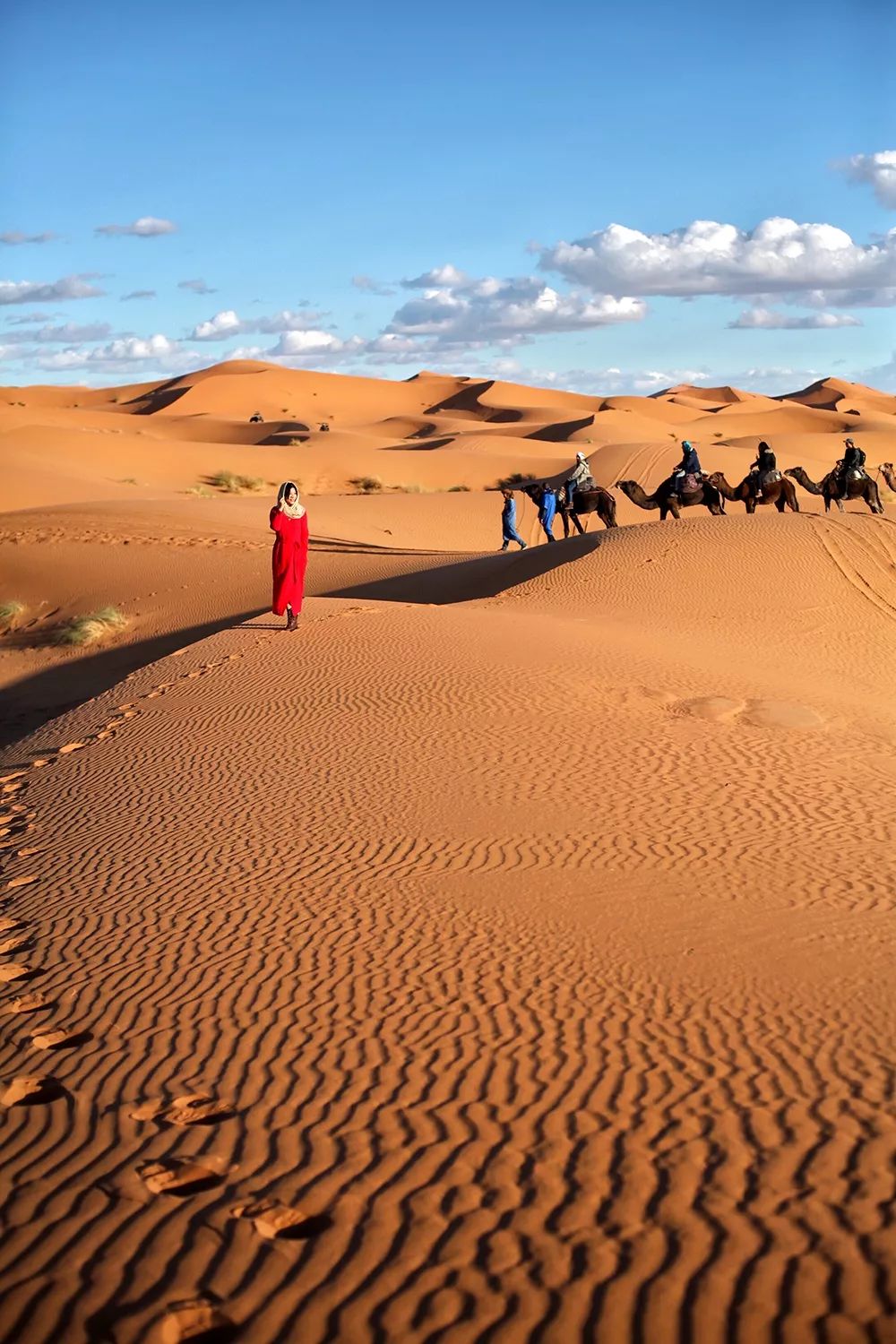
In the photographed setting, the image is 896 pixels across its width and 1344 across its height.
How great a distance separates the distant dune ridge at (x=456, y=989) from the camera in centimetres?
366

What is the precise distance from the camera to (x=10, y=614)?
895 inches

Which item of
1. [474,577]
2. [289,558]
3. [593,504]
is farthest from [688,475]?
[289,558]

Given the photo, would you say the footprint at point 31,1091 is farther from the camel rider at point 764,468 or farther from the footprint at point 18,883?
the camel rider at point 764,468

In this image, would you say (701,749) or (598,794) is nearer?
(598,794)

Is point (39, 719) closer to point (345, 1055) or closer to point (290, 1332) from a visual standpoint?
point (345, 1055)

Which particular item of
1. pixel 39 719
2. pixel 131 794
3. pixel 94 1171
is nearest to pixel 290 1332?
pixel 94 1171

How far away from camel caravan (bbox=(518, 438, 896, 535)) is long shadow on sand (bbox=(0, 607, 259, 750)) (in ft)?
24.0

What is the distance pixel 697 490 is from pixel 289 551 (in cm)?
1141

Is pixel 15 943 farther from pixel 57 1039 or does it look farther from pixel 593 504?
pixel 593 504

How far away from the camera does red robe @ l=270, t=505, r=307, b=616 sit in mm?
14773

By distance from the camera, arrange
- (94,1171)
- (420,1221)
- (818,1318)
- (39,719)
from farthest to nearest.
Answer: (39,719), (94,1171), (420,1221), (818,1318)

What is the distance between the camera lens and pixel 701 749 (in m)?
10.0

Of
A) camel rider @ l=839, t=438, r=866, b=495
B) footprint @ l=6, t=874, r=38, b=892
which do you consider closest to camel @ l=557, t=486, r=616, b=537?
camel rider @ l=839, t=438, r=866, b=495

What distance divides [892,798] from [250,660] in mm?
7539
